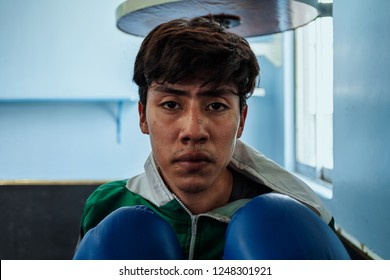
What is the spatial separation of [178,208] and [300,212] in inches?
12.2

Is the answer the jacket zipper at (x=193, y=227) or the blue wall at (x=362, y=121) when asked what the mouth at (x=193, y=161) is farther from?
the blue wall at (x=362, y=121)

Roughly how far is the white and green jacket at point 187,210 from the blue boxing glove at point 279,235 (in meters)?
0.17

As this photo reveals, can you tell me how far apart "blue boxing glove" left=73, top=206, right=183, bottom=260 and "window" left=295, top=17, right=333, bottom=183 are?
4.82 ft

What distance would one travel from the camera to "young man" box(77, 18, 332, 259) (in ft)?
2.69

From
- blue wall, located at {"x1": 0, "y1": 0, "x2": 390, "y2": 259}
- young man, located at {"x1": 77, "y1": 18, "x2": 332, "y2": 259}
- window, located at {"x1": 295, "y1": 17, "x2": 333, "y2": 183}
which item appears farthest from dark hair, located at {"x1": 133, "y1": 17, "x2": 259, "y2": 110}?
blue wall, located at {"x1": 0, "y1": 0, "x2": 390, "y2": 259}

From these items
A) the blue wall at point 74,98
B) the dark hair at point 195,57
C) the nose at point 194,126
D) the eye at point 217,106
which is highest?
the dark hair at point 195,57

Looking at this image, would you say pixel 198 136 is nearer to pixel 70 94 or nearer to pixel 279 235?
pixel 279 235

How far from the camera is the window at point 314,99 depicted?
2.14m

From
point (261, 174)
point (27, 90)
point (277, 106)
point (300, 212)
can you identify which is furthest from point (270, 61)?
point (300, 212)

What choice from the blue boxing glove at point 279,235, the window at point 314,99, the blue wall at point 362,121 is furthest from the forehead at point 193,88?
the window at point 314,99

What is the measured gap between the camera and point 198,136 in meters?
0.79

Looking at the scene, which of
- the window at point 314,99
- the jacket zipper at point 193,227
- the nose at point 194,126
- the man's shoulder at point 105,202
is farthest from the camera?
the window at point 314,99
